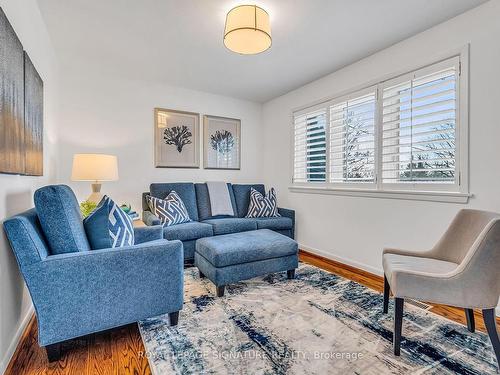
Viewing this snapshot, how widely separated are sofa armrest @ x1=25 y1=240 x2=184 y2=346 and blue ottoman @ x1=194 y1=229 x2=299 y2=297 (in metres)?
0.53

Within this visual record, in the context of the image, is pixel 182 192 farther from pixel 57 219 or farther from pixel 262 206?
pixel 57 219

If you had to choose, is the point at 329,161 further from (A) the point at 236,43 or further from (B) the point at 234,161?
(A) the point at 236,43

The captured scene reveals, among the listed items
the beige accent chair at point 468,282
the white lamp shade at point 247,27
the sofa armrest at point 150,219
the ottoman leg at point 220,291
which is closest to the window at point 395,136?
the beige accent chair at point 468,282

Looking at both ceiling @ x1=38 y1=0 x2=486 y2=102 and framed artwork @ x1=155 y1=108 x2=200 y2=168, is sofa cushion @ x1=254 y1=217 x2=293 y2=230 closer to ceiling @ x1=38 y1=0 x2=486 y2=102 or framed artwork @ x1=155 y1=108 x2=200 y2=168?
framed artwork @ x1=155 y1=108 x2=200 y2=168

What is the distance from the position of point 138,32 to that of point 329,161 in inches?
99.4

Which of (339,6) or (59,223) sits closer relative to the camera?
(59,223)

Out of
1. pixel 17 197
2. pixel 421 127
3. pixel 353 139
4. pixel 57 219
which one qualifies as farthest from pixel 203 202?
pixel 421 127

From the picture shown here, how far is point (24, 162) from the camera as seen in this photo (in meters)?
1.74

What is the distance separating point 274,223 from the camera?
3674 mm

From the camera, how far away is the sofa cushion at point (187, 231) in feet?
10.0

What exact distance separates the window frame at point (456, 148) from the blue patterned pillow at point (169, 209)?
187cm

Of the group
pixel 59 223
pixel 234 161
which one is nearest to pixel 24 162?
pixel 59 223

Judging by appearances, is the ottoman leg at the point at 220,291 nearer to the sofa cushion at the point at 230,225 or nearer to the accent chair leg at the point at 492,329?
the sofa cushion at the point at 230,225

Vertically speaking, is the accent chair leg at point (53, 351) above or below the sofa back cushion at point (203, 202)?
below
